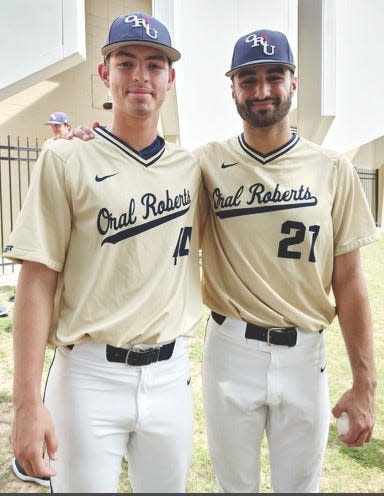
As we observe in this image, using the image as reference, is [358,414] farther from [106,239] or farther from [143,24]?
[143,24]

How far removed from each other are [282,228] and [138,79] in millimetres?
993

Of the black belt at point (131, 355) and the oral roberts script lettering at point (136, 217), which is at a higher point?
the oral roberts script lettering at point (136, 217)

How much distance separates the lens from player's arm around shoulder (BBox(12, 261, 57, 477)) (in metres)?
1.78

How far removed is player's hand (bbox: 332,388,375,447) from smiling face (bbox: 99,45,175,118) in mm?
1705

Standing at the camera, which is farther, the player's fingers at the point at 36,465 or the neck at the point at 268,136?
the neck at the point at 268,136

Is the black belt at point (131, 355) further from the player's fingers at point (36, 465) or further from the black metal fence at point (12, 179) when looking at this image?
the black metal fence at point (12, 179)

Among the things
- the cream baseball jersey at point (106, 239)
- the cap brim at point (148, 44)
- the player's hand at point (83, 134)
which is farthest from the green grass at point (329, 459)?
the cap brim at point (148, 44)

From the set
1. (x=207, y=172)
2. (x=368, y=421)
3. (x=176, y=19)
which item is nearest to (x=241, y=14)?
(x=176, y=19)

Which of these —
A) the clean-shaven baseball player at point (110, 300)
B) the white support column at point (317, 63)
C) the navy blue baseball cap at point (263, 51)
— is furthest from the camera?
the white support column at point (317, 63)

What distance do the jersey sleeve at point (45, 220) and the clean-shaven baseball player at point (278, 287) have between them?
0.84 metres

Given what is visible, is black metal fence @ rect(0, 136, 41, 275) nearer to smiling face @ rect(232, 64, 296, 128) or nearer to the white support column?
the white support column

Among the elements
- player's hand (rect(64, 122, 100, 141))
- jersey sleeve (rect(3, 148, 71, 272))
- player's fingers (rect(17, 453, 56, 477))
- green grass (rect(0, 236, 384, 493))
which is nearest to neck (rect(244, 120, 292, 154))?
player's hand (rect(64, 122, 100, 141))

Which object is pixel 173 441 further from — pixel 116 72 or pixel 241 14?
pixel 241 14

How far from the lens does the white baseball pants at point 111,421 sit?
1904 millimetres
